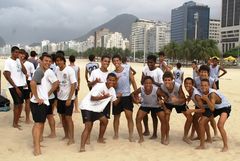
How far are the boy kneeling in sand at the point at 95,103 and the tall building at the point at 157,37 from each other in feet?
466

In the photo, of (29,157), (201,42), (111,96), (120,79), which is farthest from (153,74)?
(201,42)

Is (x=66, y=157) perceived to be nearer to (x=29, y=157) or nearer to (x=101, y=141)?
(x=29, y=157)

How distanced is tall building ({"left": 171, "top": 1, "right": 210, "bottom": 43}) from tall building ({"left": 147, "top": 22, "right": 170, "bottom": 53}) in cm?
1029

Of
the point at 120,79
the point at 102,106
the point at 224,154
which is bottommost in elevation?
the point at 224,154

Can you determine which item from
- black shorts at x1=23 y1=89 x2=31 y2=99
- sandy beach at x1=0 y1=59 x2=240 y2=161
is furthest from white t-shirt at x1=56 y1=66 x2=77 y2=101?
black shorts at x1=23 y1=89 x2=31 y2=99

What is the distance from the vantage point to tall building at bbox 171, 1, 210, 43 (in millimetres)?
126625

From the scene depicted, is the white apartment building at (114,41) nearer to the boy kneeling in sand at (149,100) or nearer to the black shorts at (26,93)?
the black shorts at (26,93)

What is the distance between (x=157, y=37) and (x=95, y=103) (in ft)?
477

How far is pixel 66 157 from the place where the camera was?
222 inches

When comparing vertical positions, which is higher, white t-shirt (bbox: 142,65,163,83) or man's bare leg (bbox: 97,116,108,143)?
white t-shirt (bbox: 142,65,163,83)

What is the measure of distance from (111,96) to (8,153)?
1994 millimetres

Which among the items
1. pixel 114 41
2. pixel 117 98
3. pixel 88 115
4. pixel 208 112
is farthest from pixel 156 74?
pixel 114 41

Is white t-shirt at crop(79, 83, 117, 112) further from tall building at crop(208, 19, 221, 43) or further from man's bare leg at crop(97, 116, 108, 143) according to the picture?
tall building at crop(208, 19, 221, 43)

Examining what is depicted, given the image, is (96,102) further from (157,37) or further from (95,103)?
(157,37)
